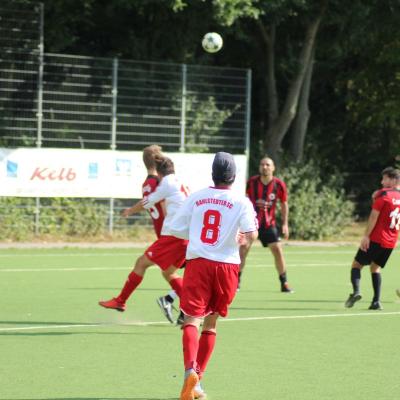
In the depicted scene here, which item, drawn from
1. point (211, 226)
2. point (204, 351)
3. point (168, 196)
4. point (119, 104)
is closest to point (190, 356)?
point (204, 351)

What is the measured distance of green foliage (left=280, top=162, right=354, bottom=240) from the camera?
2762cm

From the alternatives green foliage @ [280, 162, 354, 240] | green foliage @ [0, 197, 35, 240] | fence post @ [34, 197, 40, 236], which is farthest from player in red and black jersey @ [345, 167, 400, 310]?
green foliage @ [280, 162, 354, 240]

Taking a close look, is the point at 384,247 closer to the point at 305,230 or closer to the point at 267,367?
the point at 267,367

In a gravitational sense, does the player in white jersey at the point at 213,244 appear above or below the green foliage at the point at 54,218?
above

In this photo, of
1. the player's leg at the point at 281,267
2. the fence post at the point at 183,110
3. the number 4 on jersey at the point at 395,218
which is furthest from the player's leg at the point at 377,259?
the fence post at the point at 183,110

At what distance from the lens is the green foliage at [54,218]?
79.6ft

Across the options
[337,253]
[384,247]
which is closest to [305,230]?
[337,253]

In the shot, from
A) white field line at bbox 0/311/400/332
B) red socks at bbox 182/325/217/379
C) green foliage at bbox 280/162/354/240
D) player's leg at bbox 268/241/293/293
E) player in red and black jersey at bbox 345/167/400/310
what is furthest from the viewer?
green foliage at bbox 280/162/354/240

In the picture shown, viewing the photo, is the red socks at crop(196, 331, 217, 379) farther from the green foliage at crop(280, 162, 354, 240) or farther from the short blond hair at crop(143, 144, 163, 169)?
the green foliage at crop(280, 162, 354, 240)

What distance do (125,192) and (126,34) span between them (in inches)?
229

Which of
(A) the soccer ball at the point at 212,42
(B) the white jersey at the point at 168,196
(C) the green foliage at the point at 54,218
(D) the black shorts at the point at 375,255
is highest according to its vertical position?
(A) the soccer ball at the point at 212,42

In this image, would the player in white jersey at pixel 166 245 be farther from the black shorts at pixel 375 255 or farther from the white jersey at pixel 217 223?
the white jersey at pixel 217 223

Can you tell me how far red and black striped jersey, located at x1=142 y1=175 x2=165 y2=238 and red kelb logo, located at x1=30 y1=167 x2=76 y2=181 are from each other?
37.6 ft

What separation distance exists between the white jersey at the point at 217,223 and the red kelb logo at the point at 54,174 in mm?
16103
